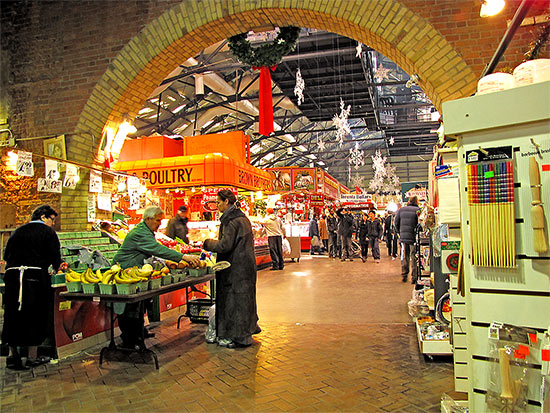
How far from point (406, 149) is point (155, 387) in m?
25.4

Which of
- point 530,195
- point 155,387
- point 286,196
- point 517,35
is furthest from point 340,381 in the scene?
point 286,196

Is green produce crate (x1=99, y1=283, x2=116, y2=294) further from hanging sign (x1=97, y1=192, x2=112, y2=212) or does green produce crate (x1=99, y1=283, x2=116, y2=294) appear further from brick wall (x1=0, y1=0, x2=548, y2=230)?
hanging sign (x1=97, y1=192, x2=112, y2=212)

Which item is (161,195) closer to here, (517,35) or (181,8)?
(181,8)

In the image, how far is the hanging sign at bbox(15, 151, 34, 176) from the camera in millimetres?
4953

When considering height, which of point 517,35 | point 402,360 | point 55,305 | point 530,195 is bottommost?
point 402,360

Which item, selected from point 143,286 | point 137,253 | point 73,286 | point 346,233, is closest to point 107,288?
point 143,286

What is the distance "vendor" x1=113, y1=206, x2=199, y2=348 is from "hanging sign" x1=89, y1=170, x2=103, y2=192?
2363 millimetres

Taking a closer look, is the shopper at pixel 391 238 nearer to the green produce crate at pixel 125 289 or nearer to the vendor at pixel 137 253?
the vendor at pixel 137 253

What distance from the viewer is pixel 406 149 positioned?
26.4 meters

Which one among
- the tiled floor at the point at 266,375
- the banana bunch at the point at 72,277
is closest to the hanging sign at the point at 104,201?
the tiled floor at the point at 266,375

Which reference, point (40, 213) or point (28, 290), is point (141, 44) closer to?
point (40, 213)

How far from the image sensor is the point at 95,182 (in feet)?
21.2

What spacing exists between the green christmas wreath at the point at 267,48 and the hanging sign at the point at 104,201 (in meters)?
3.26

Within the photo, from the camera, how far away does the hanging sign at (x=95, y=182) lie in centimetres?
638
